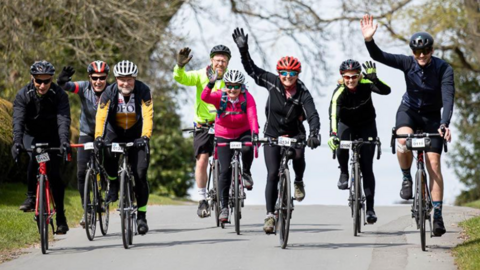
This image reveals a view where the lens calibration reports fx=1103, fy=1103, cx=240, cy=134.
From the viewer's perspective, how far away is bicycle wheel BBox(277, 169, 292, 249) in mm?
11617

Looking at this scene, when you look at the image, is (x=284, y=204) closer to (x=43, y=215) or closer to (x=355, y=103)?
(x=355, y=103)

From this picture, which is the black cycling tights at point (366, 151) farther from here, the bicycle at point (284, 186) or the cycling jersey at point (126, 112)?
the cycling jersey at point (126, 112)

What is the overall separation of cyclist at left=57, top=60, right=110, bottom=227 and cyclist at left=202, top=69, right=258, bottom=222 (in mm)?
1516

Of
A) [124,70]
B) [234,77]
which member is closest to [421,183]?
[234,77]

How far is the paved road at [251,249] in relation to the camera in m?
10.6

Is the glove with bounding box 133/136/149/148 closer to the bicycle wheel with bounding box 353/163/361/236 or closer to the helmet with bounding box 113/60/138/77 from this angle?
the helmet with bounding box 113/60/138/77

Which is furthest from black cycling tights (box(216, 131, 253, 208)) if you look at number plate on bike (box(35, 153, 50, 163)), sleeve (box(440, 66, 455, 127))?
sleeve (box(440, 66, 455, 127))

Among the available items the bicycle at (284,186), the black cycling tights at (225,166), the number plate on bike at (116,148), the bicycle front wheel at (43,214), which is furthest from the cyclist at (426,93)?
the bicycle front wheel at (43,214)

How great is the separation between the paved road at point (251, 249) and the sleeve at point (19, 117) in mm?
1267

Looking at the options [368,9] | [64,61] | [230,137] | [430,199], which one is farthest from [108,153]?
[368,9]

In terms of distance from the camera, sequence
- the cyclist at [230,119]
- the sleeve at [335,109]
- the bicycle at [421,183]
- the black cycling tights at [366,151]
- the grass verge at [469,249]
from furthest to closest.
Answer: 1. the cyclist at [230,119]
2. the black cycling tights at [366,151]
3. the sleeve at [335,109]
4. the bicycle at [421,183]
5. the grass verge at [469,249]

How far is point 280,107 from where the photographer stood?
12.2 m

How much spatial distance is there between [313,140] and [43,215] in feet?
9.66

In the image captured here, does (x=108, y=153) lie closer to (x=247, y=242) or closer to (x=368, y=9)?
(x=247, y=242)
